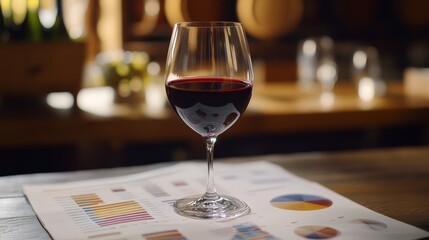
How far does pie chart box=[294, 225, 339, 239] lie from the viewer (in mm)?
714

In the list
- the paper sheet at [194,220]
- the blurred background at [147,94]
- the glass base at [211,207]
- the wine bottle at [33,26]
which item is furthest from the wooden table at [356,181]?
the wine bottle at [33,26]

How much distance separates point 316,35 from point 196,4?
70 cm

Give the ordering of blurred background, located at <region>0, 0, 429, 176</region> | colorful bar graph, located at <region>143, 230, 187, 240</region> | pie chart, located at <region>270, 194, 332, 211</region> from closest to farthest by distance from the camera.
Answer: colorful bar graph, located at <region>143, 230, 187, 240</region>
pie chart, located at <region>270, 194, 332, 211</region>
blurred background, located at <region>0, 0, 429, 176</region>

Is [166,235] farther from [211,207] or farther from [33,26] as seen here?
[33,26]

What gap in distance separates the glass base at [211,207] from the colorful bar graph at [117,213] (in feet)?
0.15

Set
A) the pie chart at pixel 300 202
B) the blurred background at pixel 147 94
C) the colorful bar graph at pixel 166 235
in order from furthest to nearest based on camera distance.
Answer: the blurred background at pixel 147 94, the pie chart at pixel 300 202, the colorful bar graph at pixel 166 235

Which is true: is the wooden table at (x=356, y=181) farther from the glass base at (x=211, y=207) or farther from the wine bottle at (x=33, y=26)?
the wine bottle at (x=33, y=26)

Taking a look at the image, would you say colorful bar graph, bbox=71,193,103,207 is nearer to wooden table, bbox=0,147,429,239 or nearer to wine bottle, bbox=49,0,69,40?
wooden table, bbox=0,147,429,239

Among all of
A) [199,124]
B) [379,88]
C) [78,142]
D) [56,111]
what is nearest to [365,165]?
[199,124]

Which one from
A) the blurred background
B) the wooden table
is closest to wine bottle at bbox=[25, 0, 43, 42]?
the blurred background

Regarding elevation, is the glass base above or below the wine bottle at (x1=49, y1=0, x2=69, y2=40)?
below

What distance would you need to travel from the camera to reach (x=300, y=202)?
2.76 feet

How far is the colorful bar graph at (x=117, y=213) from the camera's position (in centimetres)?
76

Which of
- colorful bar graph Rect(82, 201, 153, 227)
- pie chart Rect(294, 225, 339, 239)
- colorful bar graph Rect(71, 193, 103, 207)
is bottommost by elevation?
pie chart Rect(294, 225, 339, 239)
